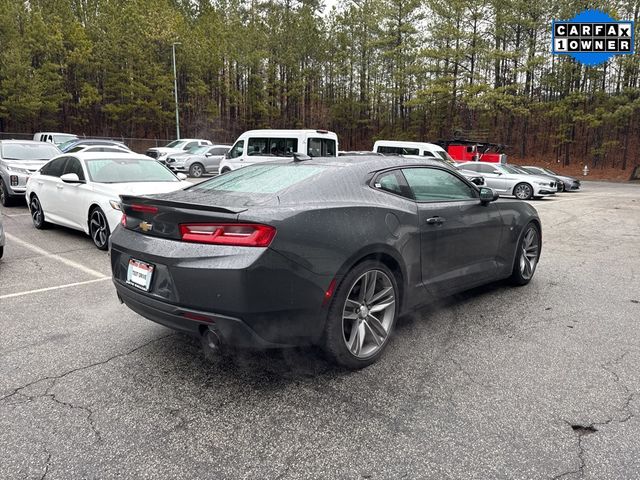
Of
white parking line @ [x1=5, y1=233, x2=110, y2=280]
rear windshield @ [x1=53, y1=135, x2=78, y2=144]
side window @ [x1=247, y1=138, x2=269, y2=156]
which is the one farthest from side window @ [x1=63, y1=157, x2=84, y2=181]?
rear windshield @ [x1=53, y1=135, x2=78, y2=144]

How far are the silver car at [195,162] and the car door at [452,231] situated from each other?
19567 millimetres

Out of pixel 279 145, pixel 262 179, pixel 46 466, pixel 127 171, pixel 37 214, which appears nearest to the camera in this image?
pixel 46 466

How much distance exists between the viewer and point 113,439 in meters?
2.45

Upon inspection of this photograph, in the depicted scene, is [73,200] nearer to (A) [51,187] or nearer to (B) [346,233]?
(A) [51,187]

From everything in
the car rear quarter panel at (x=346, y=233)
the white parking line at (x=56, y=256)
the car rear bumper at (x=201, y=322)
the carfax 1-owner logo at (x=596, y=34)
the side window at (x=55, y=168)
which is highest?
the carfax 1-owner logo at (x=596, y=34)

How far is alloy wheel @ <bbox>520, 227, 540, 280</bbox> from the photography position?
530 cm

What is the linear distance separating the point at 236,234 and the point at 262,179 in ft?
3.22

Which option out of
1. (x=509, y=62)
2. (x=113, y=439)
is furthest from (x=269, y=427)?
(x=509, y=62)

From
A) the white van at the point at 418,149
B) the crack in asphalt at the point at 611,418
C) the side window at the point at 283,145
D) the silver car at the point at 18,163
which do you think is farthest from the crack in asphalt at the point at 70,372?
the white van at the point at 418,149

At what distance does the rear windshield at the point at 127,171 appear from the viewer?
731cm

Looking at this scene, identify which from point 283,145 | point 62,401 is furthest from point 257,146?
point 62,401

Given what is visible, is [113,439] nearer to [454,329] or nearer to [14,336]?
[14,336]

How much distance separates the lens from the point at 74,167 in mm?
7684

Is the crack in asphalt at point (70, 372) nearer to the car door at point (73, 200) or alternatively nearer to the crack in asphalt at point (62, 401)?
the crack in asphalt at point (62, 401)
